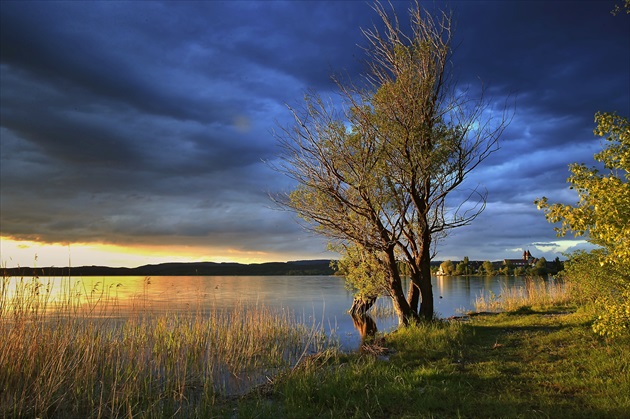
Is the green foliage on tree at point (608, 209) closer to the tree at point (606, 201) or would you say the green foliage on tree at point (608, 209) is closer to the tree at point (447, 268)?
the tree at point (606, 201)

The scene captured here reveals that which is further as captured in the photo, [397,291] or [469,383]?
[397,291]

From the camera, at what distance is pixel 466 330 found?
1588 centimetres

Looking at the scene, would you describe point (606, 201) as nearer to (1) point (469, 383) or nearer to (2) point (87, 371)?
(1) point (469, 383)

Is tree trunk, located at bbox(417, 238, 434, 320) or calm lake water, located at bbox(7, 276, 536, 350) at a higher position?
tree trunk, located at bbox(417, 238, 434, 320)

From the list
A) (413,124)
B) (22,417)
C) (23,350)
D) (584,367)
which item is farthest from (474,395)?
(413,124)

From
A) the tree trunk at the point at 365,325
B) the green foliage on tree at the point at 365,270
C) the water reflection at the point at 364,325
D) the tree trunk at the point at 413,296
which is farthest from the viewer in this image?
the tree trunk at the point at 365,325

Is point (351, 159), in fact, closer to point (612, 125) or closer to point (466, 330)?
point (466, 330)

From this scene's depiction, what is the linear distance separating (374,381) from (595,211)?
19.8ft

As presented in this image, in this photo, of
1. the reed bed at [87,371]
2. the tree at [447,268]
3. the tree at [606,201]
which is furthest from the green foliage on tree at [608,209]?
the tree at [447,268]

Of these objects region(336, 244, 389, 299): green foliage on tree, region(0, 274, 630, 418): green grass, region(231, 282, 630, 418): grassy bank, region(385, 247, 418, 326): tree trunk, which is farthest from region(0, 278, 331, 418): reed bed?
region(385, 247, 418, 326): tree trunk

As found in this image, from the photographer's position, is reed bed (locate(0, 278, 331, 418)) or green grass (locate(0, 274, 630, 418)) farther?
reed bed (locate(0, 278, 331, 418))

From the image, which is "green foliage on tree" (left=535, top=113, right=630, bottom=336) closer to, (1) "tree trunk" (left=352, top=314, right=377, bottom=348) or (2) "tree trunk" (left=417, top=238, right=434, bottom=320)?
(2) "tree trunk" (left=417, top=238, right=434, bottom=320)

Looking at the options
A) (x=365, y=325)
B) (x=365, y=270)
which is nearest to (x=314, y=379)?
(x=365, y=270)

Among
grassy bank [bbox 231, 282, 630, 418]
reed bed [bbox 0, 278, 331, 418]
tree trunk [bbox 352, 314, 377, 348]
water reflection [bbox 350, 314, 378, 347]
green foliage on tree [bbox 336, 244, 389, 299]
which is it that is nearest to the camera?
grassy bank [bbox 231, 282, 630, 418]
